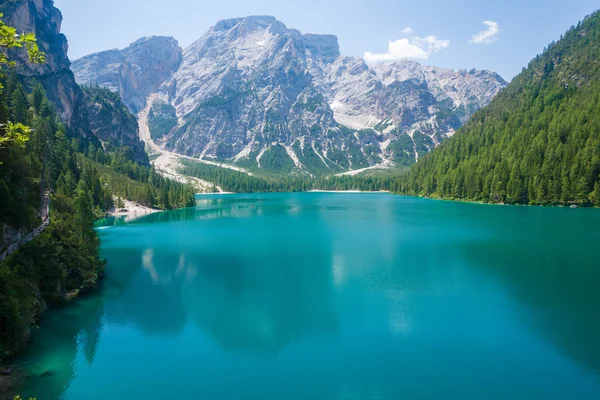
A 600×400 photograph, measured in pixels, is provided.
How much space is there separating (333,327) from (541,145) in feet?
443

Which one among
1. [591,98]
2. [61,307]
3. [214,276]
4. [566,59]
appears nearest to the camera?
[61,307]

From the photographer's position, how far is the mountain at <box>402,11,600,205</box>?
11850 cm

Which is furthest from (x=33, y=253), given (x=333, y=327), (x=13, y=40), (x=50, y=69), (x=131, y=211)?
(x=50, y=69)

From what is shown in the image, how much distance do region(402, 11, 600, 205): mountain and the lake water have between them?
7254 centimetres

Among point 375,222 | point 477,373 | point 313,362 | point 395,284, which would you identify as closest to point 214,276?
point 395,284

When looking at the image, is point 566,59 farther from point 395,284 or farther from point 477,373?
point 477,373

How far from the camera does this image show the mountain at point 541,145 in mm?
118500

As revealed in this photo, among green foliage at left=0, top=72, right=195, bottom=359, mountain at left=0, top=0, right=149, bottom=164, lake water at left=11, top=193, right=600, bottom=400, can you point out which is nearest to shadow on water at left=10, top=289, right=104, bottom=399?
lake water at left=11, top=193, right=600, bottom=400

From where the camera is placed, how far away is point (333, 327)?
1207 inches

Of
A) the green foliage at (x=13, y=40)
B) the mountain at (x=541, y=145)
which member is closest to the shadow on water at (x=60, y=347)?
the green foliage at (x=13, y=40)

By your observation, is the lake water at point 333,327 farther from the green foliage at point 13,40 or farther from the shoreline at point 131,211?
the shoreline at point 131,211

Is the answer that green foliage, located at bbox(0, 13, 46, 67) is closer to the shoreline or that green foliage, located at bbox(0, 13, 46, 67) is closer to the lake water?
the lake water

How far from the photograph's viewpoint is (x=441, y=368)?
78.5 ft

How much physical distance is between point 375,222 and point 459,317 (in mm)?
63343
